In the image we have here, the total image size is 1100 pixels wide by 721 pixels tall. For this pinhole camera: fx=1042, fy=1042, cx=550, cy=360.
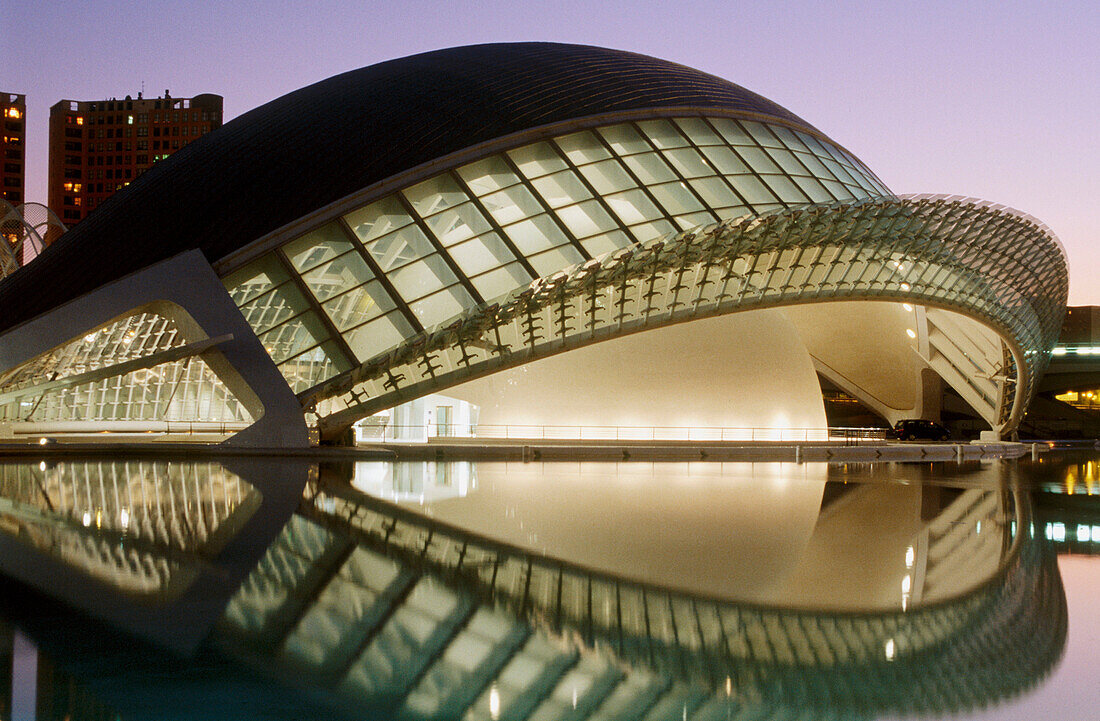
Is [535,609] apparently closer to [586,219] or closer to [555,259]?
[555,259]

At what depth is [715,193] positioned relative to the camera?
31062mm

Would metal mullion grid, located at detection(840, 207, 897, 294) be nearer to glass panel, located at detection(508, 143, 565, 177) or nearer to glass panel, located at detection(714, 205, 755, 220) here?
glass panel, located at detection(714, 205, 755, 220)

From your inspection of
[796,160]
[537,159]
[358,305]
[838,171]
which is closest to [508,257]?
[537,159]

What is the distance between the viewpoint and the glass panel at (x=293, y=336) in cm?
2641

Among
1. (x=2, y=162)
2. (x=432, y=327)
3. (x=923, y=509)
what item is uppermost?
(x=2, y=162)

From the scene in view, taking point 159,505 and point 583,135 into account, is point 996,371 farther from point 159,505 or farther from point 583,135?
point 159,505

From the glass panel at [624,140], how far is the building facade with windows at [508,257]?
0.10 metres

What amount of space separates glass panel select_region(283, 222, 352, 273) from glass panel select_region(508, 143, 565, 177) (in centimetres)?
568

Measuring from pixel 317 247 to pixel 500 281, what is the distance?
498cm

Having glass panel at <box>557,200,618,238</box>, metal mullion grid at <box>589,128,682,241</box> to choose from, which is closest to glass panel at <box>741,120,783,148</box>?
metal mullion grid at <box>589,128,682,241</box>

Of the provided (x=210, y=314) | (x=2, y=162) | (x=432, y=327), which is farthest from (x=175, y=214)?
(x=2, y=162)

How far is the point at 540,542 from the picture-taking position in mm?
11727

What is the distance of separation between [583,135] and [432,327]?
883 cm

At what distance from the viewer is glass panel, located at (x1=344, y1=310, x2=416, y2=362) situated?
26484 millimetres
